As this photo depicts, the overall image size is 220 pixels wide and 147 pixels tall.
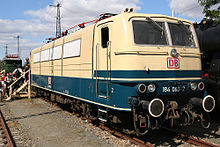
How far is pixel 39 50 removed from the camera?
1364 cm

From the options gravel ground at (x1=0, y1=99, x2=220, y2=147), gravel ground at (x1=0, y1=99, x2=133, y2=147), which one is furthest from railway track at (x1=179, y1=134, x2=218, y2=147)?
gravel ground at (x1=0, y1=99, x2=133, y2=147)

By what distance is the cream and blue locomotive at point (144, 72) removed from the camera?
5492 millimetres

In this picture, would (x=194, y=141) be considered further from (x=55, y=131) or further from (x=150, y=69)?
(x=55, y=131)

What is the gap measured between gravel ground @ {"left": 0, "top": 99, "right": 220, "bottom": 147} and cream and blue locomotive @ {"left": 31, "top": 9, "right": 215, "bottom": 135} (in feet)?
1.85

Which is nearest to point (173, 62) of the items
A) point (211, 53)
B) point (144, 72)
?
point (144, 72)

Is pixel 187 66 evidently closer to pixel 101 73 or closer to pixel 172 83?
pixel 172 83

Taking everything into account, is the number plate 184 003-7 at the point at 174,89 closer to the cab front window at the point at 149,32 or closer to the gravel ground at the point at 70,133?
the cab front window at the point at 149,32

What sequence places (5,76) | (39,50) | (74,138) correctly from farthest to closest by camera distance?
1. (5,76)
2. (39,50)
3. (74,138)

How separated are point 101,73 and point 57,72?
4.16 m

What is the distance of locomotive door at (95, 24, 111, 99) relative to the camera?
610 cm

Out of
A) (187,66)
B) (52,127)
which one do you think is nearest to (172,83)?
(187,66)

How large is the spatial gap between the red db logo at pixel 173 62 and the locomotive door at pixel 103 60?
1552mm

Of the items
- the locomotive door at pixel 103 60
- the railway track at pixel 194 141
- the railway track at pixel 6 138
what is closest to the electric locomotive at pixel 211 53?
the railway track at pixel 194 141

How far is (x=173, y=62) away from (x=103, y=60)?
189 cm
